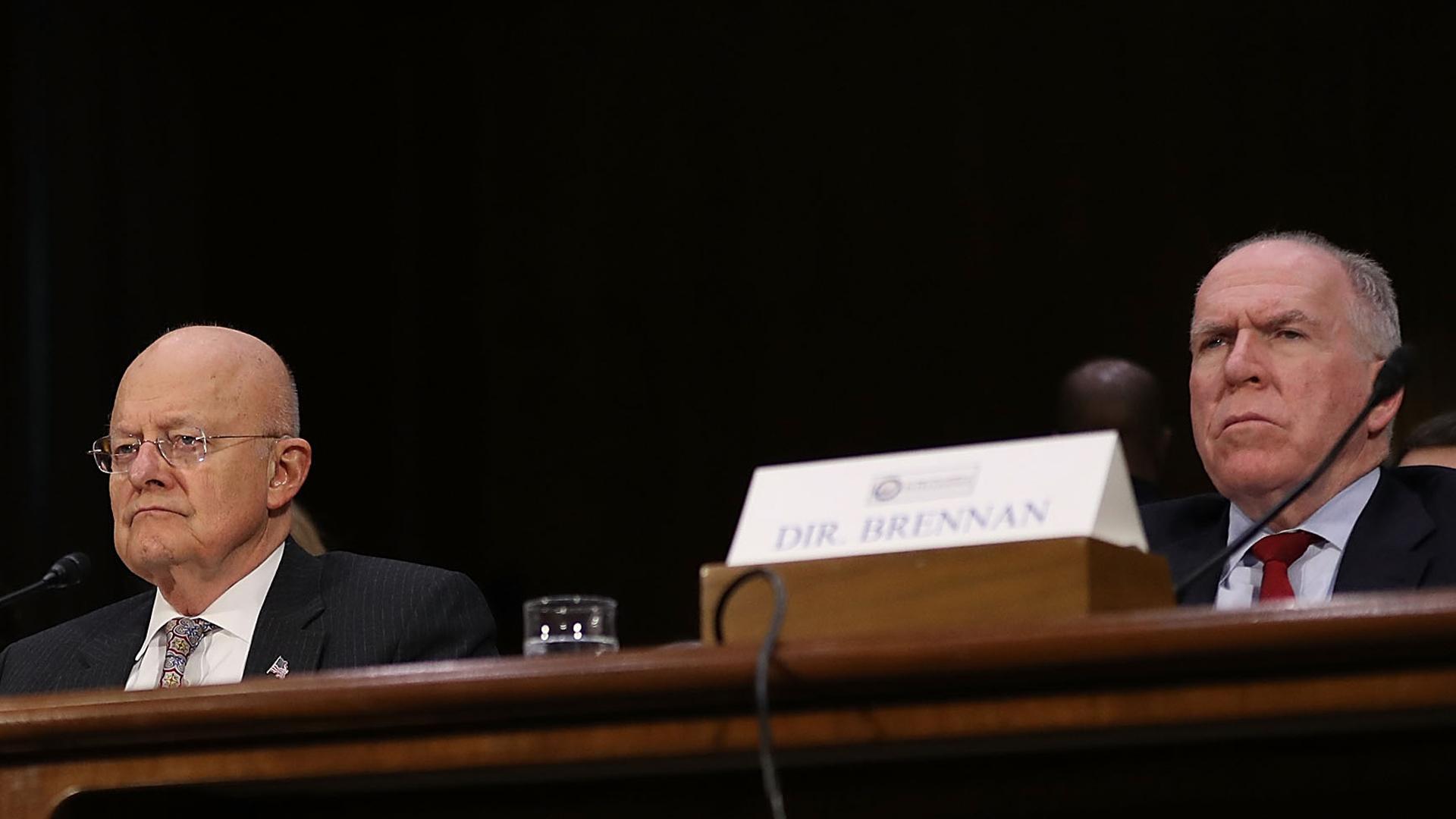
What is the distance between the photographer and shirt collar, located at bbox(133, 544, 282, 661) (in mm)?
2189

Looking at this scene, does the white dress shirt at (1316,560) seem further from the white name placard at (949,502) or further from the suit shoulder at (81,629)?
the suit shoulder at (81,629)

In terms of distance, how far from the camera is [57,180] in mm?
4109

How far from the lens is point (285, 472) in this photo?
7.51ft

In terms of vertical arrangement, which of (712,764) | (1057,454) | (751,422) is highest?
(1057,454)

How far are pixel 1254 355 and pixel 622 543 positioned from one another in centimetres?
296

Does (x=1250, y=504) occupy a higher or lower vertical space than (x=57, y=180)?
lower

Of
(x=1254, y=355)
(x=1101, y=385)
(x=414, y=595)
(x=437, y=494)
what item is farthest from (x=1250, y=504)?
(x=437, y=494)

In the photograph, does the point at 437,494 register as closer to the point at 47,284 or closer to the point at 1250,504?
the point at 47,284

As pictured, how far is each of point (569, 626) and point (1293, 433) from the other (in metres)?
0.87

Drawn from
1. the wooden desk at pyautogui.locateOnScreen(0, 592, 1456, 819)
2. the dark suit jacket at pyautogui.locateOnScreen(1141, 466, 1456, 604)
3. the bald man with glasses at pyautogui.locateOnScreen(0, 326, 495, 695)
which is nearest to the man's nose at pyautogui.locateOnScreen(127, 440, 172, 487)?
the bald man with glasses at pyautogui.locateOnScreen(0, 326, 495, 695)

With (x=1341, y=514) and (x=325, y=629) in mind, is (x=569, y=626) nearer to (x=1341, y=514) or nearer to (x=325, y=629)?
(x=325, y=629)

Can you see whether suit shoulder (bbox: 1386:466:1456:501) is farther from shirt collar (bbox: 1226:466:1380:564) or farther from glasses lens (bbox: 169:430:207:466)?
glasses lens (bbox: 169:430:207:466)

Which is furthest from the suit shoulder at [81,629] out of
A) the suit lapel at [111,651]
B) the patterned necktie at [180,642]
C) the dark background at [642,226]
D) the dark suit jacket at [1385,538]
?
the dark background at [642,226]

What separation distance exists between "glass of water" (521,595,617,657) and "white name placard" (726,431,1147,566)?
549 mm
